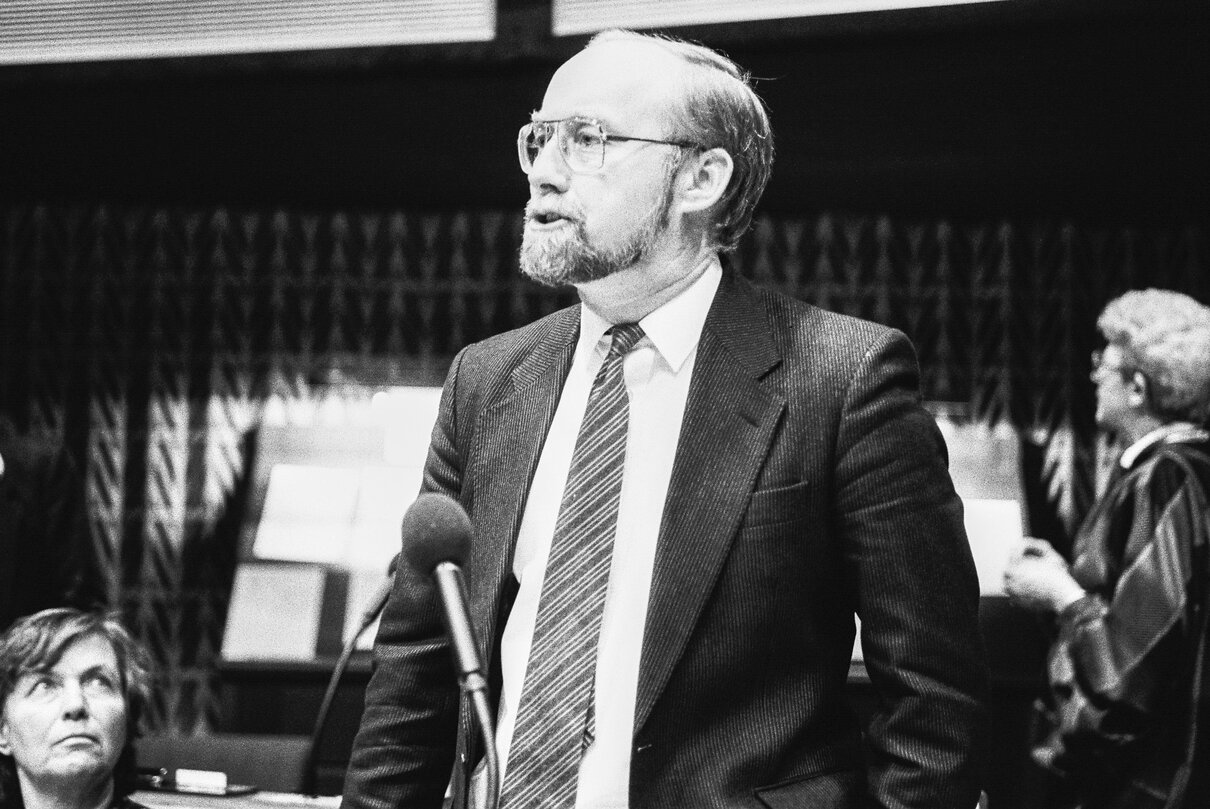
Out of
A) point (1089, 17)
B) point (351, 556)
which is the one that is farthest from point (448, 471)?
point (351, 556)

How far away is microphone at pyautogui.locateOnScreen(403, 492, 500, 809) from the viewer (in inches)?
53.8

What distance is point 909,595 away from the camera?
168cm

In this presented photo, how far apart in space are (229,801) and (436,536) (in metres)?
1.39

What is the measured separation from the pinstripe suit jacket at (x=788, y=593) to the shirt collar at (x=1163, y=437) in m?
1.98

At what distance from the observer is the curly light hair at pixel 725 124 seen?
193 centimetres

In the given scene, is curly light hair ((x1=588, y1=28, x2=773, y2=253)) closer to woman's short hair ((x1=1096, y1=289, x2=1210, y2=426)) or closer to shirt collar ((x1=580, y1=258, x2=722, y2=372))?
shirt collar ((x1=580, y1=258, x2=722, y2=372))

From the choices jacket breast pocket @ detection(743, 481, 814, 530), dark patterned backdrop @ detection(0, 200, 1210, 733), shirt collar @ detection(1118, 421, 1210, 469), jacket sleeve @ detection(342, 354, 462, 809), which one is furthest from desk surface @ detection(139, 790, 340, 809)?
dark patterned backdrop @ detection(0, 200, 1210, 733)

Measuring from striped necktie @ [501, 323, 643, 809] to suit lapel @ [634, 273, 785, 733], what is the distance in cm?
7

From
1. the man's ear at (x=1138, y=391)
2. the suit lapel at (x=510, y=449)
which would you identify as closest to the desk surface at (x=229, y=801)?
the suit lapel at (x=510, y=449)

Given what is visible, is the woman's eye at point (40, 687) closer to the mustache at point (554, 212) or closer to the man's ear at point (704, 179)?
the mustache at point (554, 212)

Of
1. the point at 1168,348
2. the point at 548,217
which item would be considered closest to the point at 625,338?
the point at 548,217

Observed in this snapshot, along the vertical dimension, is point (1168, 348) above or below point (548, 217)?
below

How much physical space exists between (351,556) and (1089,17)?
2.75 metres

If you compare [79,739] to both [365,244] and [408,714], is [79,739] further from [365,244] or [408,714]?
[365,244]
